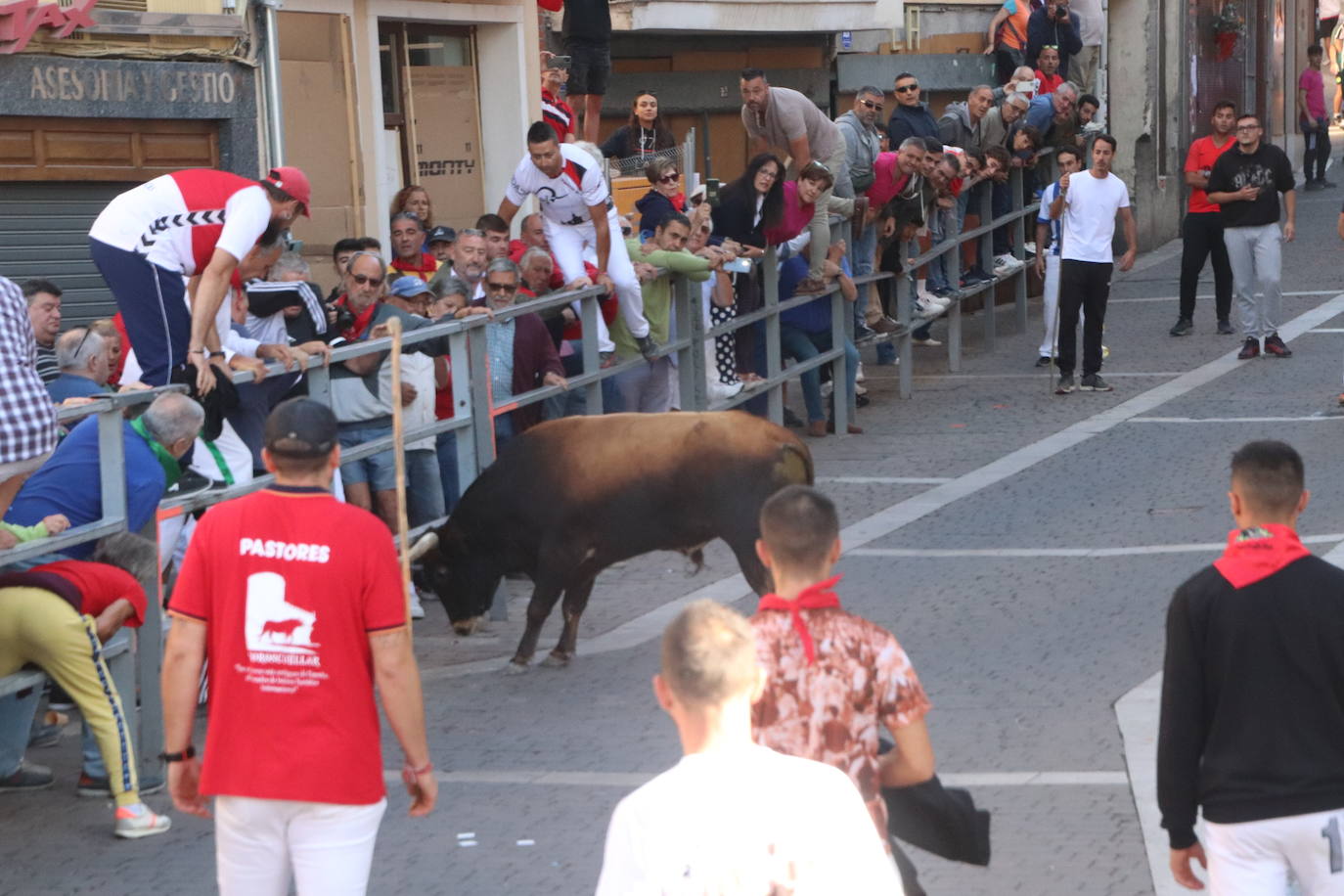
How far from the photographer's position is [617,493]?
354 inches

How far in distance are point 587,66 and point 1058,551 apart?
783 centimetres

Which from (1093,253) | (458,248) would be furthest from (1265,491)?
(1093,253)

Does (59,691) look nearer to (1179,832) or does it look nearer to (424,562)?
(424,562)

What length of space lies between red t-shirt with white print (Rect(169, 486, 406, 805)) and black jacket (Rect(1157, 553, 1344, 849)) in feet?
6.16

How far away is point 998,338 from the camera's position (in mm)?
20406

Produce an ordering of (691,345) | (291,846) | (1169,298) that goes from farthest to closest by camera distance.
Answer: (1169,298) → (691,345) → (291,846)

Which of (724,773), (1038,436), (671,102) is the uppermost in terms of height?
(671,102)

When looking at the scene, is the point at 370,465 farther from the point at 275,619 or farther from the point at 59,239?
the point at 59,239

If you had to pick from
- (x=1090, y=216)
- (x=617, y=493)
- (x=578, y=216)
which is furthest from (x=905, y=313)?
(x=617, y=493)

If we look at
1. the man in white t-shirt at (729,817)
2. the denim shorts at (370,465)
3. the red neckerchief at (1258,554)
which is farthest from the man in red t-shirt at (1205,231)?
the man in white t-shirt at (729,817)

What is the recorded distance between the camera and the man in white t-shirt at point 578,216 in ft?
37.7

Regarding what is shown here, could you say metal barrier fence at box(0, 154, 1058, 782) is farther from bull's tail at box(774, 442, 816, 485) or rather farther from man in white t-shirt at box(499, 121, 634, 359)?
bull's tail at box(774, 442, 816, 485)

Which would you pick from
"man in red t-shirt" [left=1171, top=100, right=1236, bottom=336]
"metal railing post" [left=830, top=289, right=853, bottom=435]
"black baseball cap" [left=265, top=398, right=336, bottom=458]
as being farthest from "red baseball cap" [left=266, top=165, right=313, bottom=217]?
"man in red t-shirt" [left=1171, top=100, right=1236, bottom=336]

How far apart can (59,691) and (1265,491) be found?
527cm
